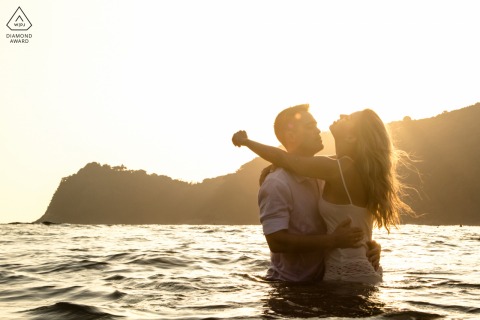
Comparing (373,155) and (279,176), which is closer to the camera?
(373,155)

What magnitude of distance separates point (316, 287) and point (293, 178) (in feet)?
4.65

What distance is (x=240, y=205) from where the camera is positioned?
490 ft

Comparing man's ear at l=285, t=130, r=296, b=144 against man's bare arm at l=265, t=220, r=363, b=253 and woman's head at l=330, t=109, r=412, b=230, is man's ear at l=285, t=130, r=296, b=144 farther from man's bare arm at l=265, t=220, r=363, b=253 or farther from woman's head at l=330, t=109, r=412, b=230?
man's bare arm at l=265, t=220, r=363, b=253

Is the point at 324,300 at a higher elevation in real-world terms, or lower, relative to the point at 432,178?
lower

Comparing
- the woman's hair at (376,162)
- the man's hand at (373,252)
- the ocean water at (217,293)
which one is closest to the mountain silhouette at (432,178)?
the ocean water at (217,293)

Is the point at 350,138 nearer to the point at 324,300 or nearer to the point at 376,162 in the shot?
the point at 376,162

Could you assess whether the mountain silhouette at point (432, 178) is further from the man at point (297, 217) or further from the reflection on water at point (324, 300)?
the reflection on water at point (324, 300)

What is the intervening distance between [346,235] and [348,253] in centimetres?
35

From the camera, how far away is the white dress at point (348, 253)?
240 inches

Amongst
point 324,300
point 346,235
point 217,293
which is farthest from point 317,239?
point 217,293

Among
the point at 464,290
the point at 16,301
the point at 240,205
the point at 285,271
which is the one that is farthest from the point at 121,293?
the point at 240,205

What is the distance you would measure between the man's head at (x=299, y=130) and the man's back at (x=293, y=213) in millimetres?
433

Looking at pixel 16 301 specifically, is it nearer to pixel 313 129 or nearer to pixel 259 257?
pixel 313 129

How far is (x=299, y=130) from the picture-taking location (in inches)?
259
